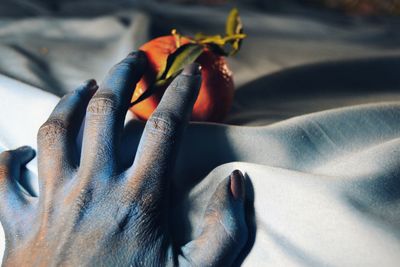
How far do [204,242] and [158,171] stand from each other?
0.25 feet

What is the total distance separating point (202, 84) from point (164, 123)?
0.15 metres

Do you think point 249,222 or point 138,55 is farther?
point 138,55

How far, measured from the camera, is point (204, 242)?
0.57 m

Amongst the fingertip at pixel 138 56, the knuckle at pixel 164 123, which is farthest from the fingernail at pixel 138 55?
the knuckle at pixel 164 123

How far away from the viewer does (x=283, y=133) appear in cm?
69

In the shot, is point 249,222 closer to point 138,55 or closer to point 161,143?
point 161,143

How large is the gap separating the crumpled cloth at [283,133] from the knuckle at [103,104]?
2.4 inches

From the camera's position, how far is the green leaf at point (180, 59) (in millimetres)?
715

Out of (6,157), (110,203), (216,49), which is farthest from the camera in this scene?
(216,49)

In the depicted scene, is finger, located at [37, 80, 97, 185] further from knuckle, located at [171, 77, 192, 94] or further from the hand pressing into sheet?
knuckle, located at [171, 77, 192, 94]

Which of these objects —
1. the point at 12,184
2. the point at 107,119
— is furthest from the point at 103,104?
the point at 12,184

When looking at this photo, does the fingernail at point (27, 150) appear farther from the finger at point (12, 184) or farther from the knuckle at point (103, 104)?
the knuckle at point (103, 104)

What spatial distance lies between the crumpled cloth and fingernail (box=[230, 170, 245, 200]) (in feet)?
0.04

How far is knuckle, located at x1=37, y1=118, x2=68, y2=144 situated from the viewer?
2.07 feet
